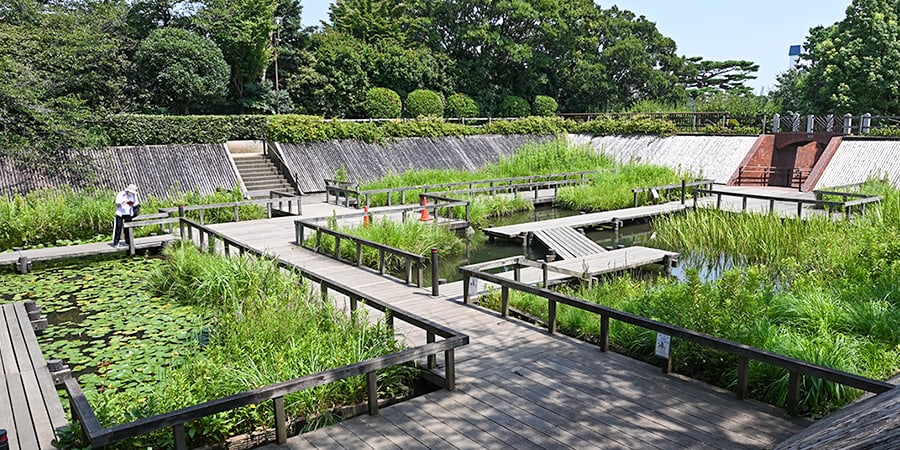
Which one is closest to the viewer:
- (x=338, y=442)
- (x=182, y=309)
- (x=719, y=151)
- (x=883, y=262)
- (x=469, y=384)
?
(x=338, y=442)

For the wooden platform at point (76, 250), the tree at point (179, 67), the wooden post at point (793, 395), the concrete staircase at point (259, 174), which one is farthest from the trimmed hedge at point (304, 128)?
the wooden post at point (793, 395)

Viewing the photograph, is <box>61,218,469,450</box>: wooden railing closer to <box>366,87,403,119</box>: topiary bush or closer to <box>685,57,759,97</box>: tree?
<box>366,87,403,119</box>: topiary bush

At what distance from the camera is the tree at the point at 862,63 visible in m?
27.9

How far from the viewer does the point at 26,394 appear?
5406 mm

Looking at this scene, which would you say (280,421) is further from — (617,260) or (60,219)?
(60,219)

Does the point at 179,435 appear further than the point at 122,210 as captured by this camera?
No

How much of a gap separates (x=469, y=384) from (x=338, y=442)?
1455mm

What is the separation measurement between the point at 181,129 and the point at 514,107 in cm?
2197

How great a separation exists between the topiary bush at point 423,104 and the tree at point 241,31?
7.25 m

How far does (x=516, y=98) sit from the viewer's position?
38.6 meters

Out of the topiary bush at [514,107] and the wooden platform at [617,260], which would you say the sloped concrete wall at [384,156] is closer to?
the topiary bush at [514,107]

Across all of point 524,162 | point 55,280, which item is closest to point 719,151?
point 524,162

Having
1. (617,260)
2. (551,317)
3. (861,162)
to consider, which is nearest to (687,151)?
(861,162)

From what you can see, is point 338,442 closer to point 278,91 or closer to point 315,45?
point 278,91
